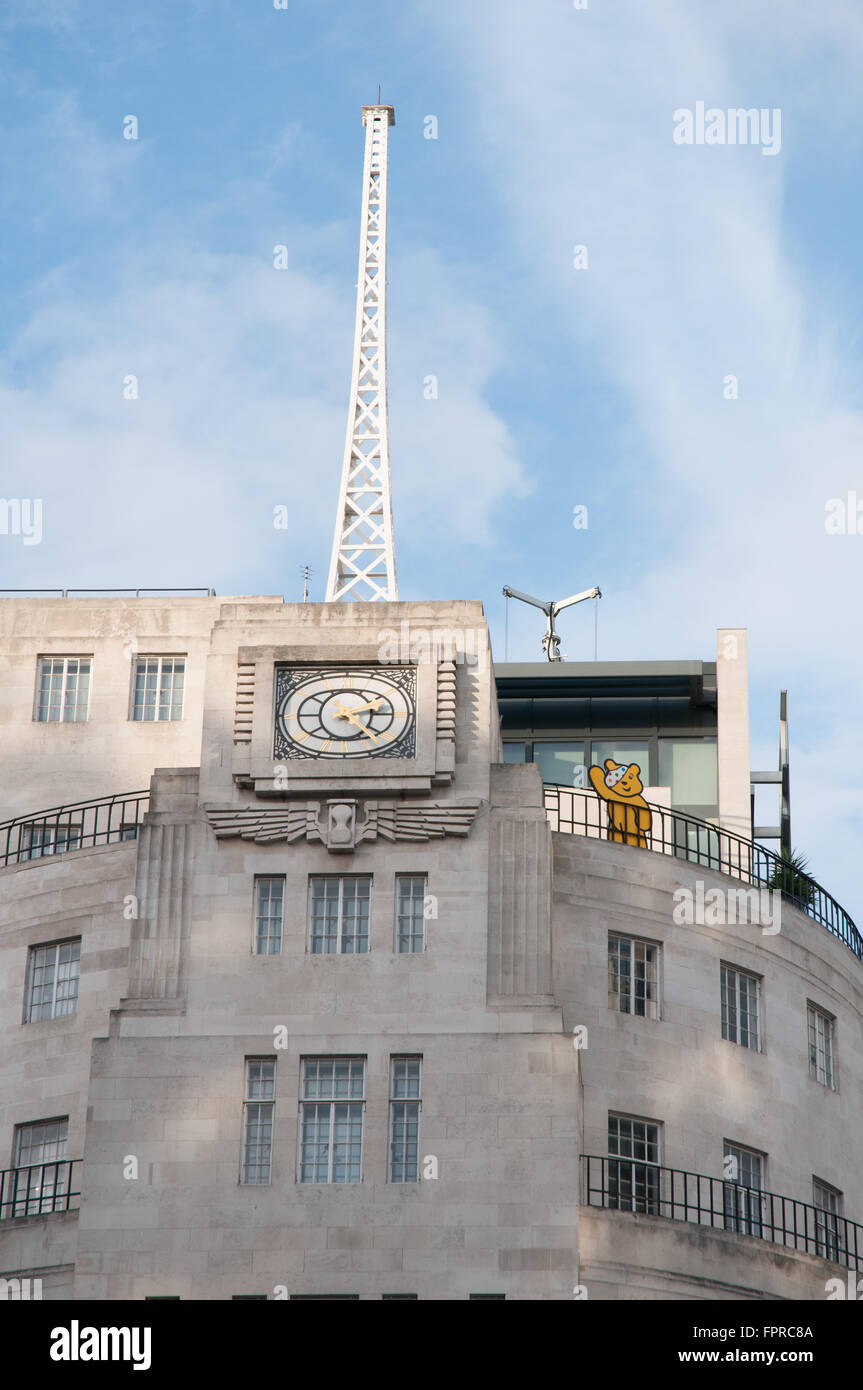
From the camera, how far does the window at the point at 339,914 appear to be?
163 feet

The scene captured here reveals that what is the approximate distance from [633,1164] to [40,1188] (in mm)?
12877

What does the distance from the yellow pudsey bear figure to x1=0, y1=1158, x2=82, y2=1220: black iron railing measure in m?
15.3

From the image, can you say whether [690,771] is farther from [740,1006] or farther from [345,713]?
[345,713]

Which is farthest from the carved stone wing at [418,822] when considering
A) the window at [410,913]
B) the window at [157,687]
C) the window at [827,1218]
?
the window at [157,687]

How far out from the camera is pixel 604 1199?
161ft

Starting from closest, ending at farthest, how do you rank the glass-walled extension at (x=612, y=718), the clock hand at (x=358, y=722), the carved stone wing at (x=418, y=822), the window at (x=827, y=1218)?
the carved stone wing at (x=418, y=822) → the clock hand at (x=358, y=722) → the window at (x=827, y=1218) → the glass-walled extension at (x=612, y=718)

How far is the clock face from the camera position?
51.2 meters

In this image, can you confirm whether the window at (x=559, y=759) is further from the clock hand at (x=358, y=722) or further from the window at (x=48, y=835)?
the clock hand at (x=358, y=722)

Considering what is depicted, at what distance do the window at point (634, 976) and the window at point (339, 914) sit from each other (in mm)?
6146

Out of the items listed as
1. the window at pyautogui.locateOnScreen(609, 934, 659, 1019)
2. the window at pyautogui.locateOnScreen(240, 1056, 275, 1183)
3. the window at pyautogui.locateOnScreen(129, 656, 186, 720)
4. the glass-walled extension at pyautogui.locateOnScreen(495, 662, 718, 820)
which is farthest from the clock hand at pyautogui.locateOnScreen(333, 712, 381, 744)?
the glass-walled extension at pyautogui.locateOnScreen(495, 662, 718, 820)

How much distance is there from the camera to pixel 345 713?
170 ft

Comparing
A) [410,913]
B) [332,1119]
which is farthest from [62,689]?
[332,1119]
